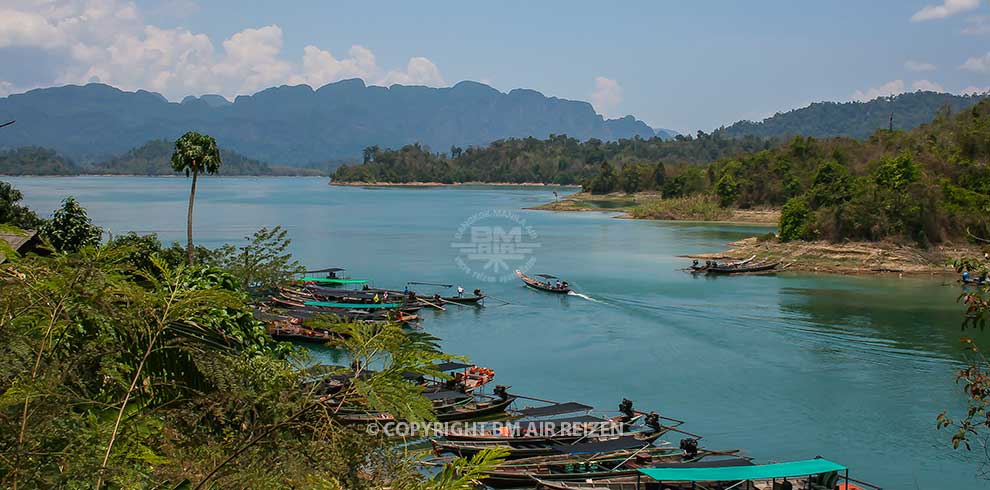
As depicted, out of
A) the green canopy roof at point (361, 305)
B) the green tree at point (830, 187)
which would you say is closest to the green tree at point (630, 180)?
the green tree at point (830, 187)

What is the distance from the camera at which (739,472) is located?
1317cm

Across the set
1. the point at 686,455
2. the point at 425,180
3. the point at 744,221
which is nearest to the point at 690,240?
the point at 744,221

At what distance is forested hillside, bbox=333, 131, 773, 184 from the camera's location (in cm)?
16475

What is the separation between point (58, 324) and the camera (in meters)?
3.89

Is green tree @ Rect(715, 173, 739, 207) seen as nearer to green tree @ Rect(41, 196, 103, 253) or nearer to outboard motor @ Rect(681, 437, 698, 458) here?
green tree @ Rect(41, 196, 103, 253)

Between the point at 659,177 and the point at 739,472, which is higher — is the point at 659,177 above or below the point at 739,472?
above

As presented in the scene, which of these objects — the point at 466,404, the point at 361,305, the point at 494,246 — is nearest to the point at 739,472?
the point at 466,404

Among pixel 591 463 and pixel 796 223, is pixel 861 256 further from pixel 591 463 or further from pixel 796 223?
pixel 591 463

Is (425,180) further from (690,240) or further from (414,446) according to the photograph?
(414,446)

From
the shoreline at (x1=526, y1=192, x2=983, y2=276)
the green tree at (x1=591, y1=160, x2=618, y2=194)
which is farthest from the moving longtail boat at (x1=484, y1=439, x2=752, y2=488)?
the green tree at (x1=591, y1=160, x2=618, y2=194)

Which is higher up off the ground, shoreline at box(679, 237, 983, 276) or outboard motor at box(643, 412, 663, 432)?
shoreline at box(679, 237, 983, 276)

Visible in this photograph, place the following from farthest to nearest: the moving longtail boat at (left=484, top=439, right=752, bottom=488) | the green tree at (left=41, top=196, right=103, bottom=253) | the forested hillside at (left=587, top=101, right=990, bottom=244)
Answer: the forested hillside at (left=587, top=101, right=990, bottom=244) < the green tree at (left=41, top=196, right=103, bottom=253) < the moving longtail boat at (left=484, top=439, right=752, bottom=488)

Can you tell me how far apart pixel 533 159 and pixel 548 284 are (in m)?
138

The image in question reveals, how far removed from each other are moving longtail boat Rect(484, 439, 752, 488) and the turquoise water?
8.13ft
